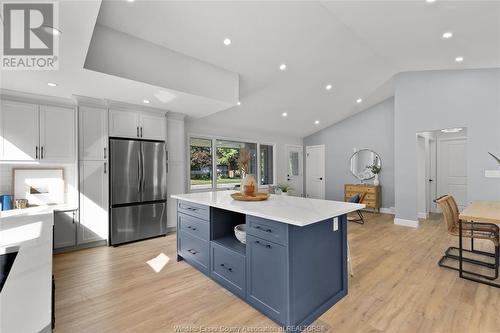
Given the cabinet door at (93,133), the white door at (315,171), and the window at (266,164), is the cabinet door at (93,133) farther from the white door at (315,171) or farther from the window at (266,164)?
the white door at (315,171)

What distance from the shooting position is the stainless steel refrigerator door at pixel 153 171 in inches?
162

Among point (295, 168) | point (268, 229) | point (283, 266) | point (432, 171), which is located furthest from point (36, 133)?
point (432, 171)

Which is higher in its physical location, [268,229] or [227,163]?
[227,163]

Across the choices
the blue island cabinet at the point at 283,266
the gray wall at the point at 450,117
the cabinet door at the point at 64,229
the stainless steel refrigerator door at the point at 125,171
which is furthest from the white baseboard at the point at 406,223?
the cabinet door at the point at 64,229

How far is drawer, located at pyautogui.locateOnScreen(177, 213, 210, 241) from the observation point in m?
2.69

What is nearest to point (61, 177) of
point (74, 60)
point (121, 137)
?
point (121, 137)

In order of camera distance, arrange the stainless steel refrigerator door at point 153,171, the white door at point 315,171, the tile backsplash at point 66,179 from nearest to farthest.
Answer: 1. the tile backsplash at point 66,179
2. the stainless steel refrigerator door at point 153,171
3. the white door at point 315,171

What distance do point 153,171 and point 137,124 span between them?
2.85 ft

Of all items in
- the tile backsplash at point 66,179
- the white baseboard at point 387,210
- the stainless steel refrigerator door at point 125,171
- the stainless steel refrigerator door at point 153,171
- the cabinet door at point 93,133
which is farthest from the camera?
the white baseboard at point 387,210

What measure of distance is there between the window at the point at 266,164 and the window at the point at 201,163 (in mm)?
1989

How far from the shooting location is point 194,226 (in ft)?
9.43

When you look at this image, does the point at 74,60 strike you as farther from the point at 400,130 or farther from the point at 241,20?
the point at 400,130

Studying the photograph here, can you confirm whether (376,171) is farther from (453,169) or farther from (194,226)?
(194,226)

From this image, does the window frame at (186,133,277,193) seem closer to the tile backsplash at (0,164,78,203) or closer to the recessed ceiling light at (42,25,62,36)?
the tile backsplash at (0,164,78,203)
